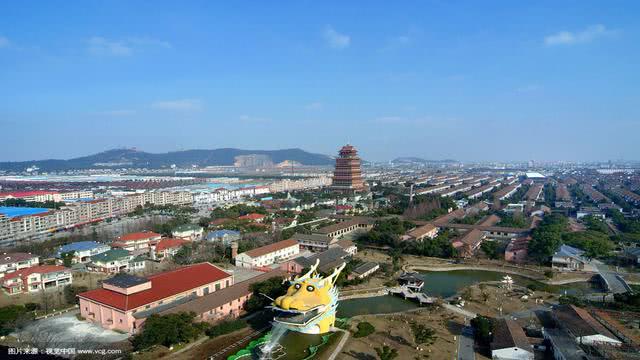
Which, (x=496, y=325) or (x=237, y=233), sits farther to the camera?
(x=237, y=233)

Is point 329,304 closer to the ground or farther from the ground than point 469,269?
farther from the ground

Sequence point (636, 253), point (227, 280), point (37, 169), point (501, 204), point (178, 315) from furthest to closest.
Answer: point (37, 169)
point (501, 204)
point (636, 253)
point (227, 280)
point (178, 315)

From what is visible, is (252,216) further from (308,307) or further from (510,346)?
(510,346)

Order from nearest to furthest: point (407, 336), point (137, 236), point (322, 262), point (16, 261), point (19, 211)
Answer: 1. point (407, 336)
2. point (322, 262)
3. point (16, 261)
4. point (137, 236)
5. point (19, 211)

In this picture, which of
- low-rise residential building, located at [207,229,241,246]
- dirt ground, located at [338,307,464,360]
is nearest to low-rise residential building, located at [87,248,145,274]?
low-rise residential building, located at [207,229,241,246]

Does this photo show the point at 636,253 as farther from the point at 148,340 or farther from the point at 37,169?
the point at 37,169

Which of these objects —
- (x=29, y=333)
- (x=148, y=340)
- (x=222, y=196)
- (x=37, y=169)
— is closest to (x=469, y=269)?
(x=148, y=340)

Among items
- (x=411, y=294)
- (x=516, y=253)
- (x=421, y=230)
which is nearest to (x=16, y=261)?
(x=411, y=294)
